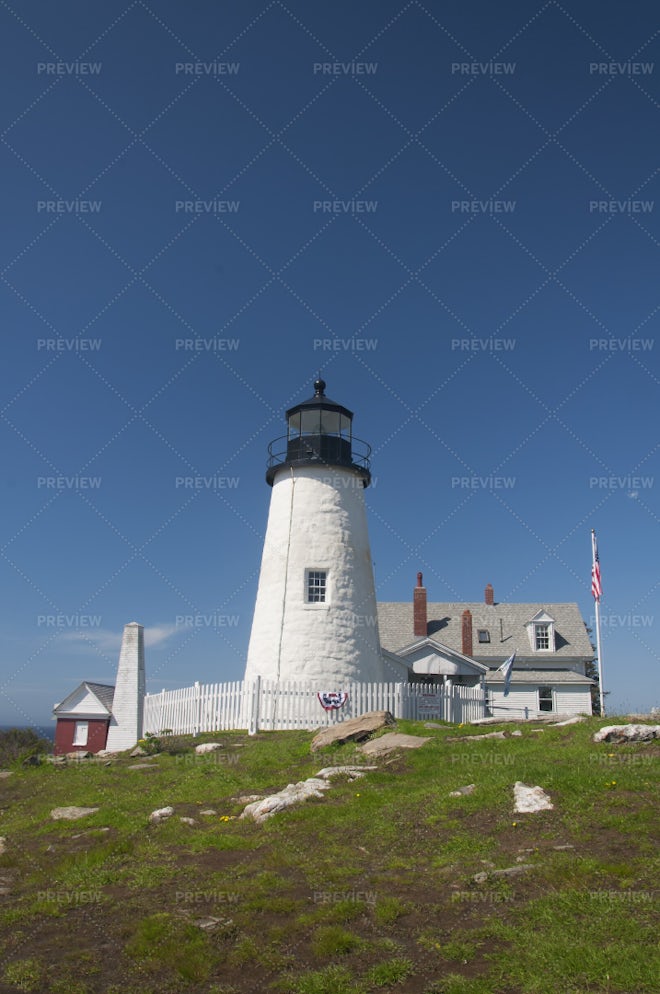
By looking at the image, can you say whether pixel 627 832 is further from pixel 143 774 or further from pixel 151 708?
pixel 151 708

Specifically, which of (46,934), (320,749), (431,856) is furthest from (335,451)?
(46,934)

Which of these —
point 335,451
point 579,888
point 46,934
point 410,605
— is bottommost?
point 46,934

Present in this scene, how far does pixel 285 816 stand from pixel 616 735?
6.25 m

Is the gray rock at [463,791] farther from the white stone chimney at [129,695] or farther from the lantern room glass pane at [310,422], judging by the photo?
the lantern room glass pane at [310,422]

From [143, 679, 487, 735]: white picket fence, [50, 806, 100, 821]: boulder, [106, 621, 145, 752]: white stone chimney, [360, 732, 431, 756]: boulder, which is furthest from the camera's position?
[106, 621, 145, 752]: white stone chimney

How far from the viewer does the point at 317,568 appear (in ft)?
85.6

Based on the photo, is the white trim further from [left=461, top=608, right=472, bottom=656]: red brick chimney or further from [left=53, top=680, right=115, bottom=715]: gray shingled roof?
[left=461, top=608, right=472, bottom=656]: red brick chimney

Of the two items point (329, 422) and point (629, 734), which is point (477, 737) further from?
point (329, 422)

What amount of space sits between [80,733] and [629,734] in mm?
33444

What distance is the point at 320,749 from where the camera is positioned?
16406 mm

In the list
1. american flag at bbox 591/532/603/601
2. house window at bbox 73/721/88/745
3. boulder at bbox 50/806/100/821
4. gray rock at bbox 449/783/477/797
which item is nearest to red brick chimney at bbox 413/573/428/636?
american flag at bbox 591/532/603/601

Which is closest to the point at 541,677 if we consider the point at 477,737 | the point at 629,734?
the point at 477,737

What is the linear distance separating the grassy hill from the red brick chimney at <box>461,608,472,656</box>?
30769 mm

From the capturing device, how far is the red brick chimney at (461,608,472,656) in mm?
44062
